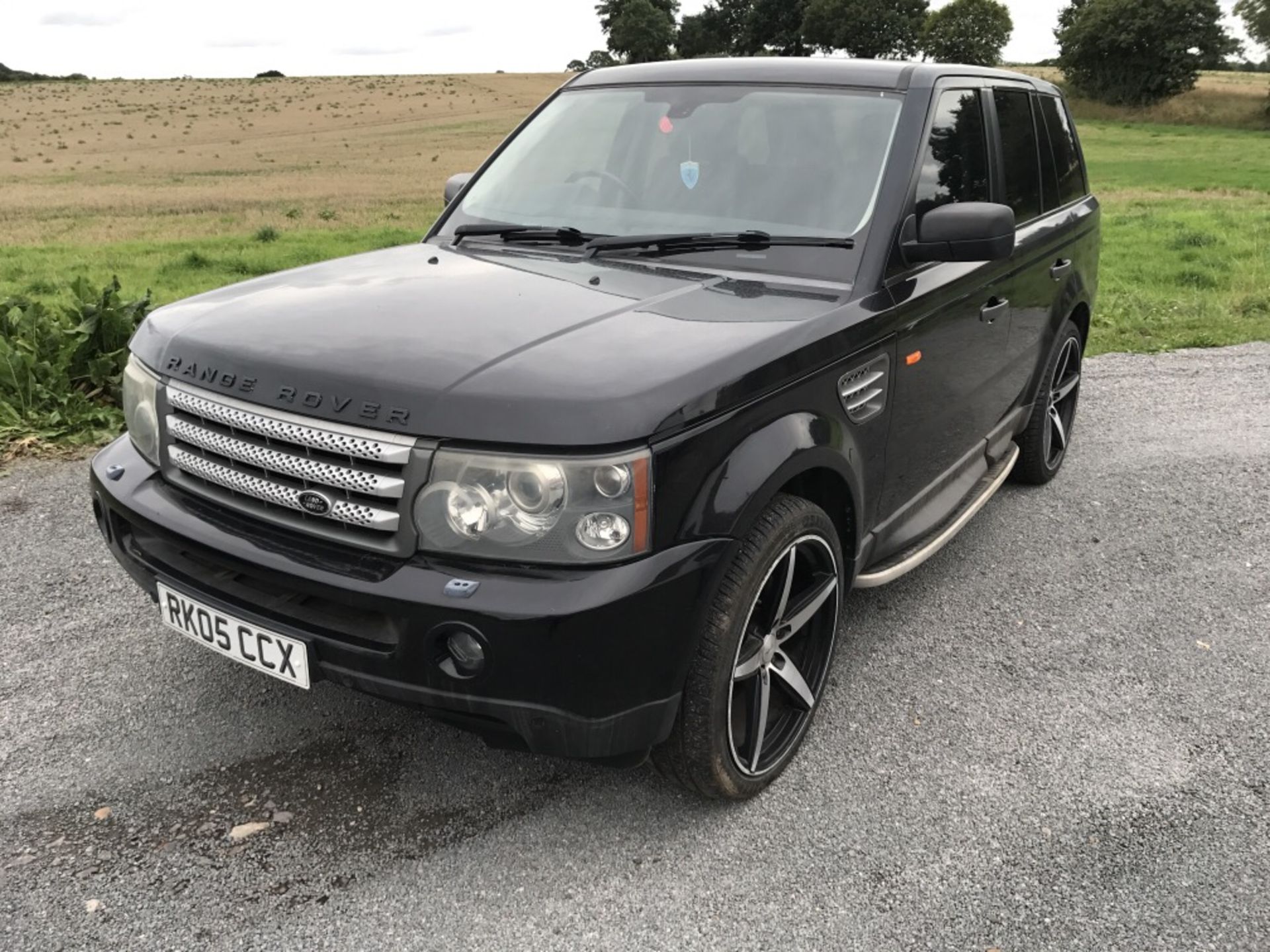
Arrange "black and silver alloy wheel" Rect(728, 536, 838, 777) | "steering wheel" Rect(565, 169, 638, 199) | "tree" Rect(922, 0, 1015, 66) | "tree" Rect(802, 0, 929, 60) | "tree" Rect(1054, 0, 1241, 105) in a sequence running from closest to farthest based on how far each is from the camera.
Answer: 1. "black and silver alloy wheel" Rect(728, 536, 838, 777)
2. "steering wheel" Rect(565, 169, 638, 199)
3. "tree" Rect(1054, 0, 1241, 105)
4. "tree" Rect(922, 0, 1015, 66)
5. "tree" Rect(802, 0, 929, 60)

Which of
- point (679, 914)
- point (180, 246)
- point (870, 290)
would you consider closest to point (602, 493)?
point (679, 914)

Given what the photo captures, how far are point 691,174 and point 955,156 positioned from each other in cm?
97

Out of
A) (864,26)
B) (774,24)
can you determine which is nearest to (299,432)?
(864,26)

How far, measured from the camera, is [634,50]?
86.1 metres

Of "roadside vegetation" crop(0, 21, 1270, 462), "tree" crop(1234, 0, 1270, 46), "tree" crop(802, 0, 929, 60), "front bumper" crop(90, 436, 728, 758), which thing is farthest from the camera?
"tree" crop(802, 0, 929, 60)

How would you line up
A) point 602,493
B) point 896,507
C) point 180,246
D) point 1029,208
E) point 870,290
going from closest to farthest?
point 602,493 → point 870,290 → point 896,507 → point 1029,208 → point 180,246

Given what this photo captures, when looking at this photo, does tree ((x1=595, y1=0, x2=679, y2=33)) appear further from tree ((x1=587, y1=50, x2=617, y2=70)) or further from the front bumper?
the front bumper

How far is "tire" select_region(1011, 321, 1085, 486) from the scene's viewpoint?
4.83 meters

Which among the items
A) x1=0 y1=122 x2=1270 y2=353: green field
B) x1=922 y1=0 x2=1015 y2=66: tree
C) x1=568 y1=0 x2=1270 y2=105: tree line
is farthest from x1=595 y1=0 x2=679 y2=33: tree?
x1=0 y1=122 x2=1270 y2=353: green field

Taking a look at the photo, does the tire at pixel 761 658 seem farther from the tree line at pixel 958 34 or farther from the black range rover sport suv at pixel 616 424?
the tree line at pixel 958 34

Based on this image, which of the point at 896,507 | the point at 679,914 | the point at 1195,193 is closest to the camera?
the point at 679,914

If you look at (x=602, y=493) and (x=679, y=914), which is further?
(x=679, y=914)

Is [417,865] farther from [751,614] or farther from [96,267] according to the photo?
[96,267]

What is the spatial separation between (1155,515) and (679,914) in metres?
3.49
